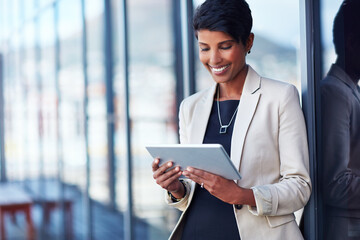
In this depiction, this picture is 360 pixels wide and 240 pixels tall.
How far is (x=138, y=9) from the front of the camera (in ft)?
15.2

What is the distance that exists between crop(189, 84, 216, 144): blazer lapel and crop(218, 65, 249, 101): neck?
5 cm

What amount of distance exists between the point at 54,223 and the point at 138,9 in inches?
128

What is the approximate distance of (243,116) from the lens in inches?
68.5

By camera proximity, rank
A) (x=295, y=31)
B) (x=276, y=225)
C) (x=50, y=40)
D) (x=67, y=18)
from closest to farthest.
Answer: (x=276, y=225) < (x=295, y=31) < (x=67, y=18) < (x=50, y=40)

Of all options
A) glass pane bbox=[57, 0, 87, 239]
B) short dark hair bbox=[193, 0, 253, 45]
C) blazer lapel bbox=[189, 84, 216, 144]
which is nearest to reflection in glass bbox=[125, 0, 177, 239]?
glass pane bbox=[57, 0, 87, 239]

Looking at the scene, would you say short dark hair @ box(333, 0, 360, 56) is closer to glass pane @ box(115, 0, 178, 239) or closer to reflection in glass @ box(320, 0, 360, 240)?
reflection in glass @ box(320, 0, 360, 240)

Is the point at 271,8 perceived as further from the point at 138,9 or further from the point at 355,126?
the point at 138,9

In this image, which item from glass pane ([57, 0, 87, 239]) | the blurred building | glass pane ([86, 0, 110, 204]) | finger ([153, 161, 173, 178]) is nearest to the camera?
finger ([153, 161, 173, 178])

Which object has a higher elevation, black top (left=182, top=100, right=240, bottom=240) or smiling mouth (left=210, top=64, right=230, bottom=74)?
smiling mouth (left=210, top=64, right=230, bottom=74)

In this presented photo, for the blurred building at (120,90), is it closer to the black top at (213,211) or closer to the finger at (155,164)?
the black top at (213,211)

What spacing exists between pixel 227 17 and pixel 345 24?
1.44ft

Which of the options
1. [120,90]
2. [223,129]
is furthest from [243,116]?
[120,90]

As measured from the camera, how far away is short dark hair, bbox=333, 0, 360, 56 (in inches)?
69.0

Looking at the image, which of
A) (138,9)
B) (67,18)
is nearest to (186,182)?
(138,9)
